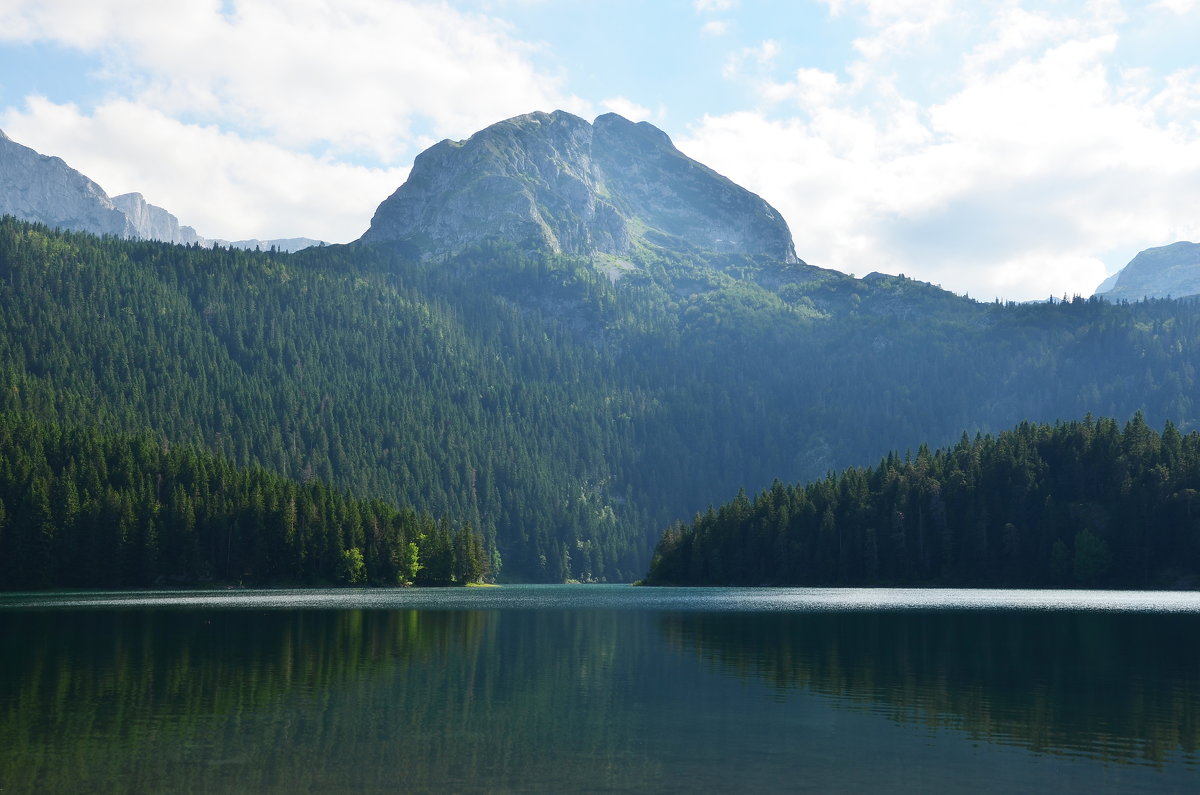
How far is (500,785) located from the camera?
112 feet

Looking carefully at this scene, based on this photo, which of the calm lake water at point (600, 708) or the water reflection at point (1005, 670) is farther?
the water reflection at point (1005, 670)

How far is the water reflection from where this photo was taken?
Answer: 143 feet

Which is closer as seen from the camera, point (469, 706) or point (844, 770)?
point (844, 770)

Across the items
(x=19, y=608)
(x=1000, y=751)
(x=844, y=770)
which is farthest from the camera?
(x=19, y=608)

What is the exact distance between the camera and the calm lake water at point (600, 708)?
35.8 m

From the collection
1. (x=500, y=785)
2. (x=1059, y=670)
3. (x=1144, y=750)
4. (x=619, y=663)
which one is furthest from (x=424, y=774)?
(x=1059, y=670)

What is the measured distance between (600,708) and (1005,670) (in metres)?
27.1

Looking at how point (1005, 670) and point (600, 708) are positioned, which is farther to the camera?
point (1005, 670)

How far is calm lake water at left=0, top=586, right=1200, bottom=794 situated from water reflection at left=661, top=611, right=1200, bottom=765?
0.76ft

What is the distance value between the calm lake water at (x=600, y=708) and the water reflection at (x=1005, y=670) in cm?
23

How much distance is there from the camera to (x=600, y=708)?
161 ft

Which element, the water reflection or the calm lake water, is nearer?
the calm lake water

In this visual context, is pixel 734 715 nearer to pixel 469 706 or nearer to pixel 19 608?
pixel 469 706

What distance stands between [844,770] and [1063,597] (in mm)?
131244
